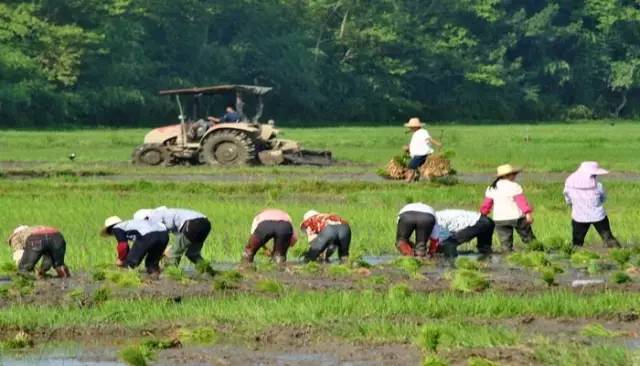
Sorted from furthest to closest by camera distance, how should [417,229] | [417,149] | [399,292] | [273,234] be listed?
[417,149], [417,229], [273,234], [399,292]

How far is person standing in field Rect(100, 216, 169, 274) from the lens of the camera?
14453 mm

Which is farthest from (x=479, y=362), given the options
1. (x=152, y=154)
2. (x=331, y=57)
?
(x=331, y=57)

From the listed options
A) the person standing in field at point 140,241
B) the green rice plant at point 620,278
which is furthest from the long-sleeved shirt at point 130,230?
the green rice plant at point 620,278

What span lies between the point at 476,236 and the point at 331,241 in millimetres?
2112

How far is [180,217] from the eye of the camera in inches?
599

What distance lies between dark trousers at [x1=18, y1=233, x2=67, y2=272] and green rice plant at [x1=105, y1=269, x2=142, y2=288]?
0.63m

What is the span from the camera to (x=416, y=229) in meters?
16.2

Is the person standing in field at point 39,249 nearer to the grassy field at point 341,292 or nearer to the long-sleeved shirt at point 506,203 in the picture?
the grassy field at point 341,292

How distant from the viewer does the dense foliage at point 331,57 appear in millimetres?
59781

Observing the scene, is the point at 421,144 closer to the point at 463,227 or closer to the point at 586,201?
the point at 586,201

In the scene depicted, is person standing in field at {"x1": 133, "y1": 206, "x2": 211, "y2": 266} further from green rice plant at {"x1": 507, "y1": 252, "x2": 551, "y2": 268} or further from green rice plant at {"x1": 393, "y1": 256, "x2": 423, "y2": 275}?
green rice plant at {"x1": 507, "y1": 252, "x2": 551, "y2": 268}

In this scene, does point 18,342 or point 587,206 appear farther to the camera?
point 587,206

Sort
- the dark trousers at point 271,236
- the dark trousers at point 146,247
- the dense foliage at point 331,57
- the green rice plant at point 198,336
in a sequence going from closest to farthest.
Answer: the green rice plant at point 198,336, the dark trousers at point 146,247, the dark trousers at point 271,236, the dense foliage at point 331,57

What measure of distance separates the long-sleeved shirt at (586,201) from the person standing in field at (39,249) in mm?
5887
